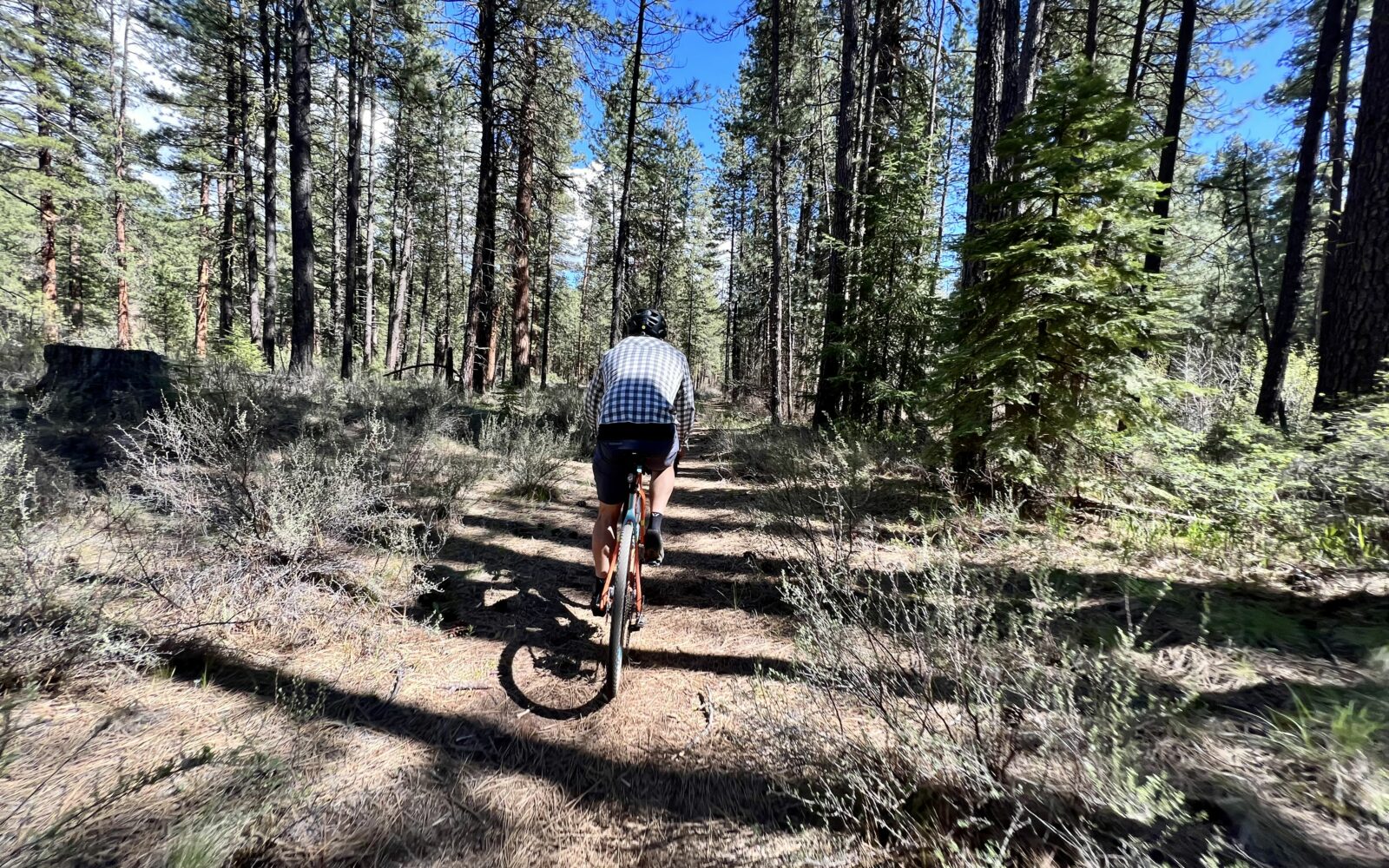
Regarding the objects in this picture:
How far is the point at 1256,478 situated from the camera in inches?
147

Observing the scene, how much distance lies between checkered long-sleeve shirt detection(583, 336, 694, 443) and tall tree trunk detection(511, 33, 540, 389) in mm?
8533

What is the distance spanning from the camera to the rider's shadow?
8.94 feet

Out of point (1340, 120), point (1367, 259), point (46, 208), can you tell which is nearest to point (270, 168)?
point (46, 208)

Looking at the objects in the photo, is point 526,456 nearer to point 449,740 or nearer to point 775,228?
point 449,740

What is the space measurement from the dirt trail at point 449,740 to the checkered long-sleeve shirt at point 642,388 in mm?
1491

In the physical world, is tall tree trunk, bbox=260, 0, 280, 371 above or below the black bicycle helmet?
above

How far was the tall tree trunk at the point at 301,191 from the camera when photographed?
8.90 metres

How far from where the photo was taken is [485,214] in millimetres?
10719

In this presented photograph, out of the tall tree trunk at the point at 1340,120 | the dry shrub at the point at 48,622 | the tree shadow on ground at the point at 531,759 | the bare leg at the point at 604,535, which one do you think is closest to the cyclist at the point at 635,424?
the bare leg at the point at 604,535

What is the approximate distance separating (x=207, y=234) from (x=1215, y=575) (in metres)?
29.0

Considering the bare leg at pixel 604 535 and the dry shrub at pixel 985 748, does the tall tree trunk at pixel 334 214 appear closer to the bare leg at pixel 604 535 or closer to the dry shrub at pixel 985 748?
the bare leg at pixel 604 535

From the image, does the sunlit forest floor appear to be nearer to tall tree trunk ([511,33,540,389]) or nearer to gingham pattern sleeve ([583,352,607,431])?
gingham pattern sleeve ([583,352,607,431])

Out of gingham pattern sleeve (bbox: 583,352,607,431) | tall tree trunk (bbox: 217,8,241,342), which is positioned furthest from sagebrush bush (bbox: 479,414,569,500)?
tall tree trunk (bbox: 217,8,241,342)

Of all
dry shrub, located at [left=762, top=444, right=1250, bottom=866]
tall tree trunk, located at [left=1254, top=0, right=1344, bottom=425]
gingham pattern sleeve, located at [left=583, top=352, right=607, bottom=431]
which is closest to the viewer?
dry shrub, located at [left=762, top=444, right=1250, bottom=866]
